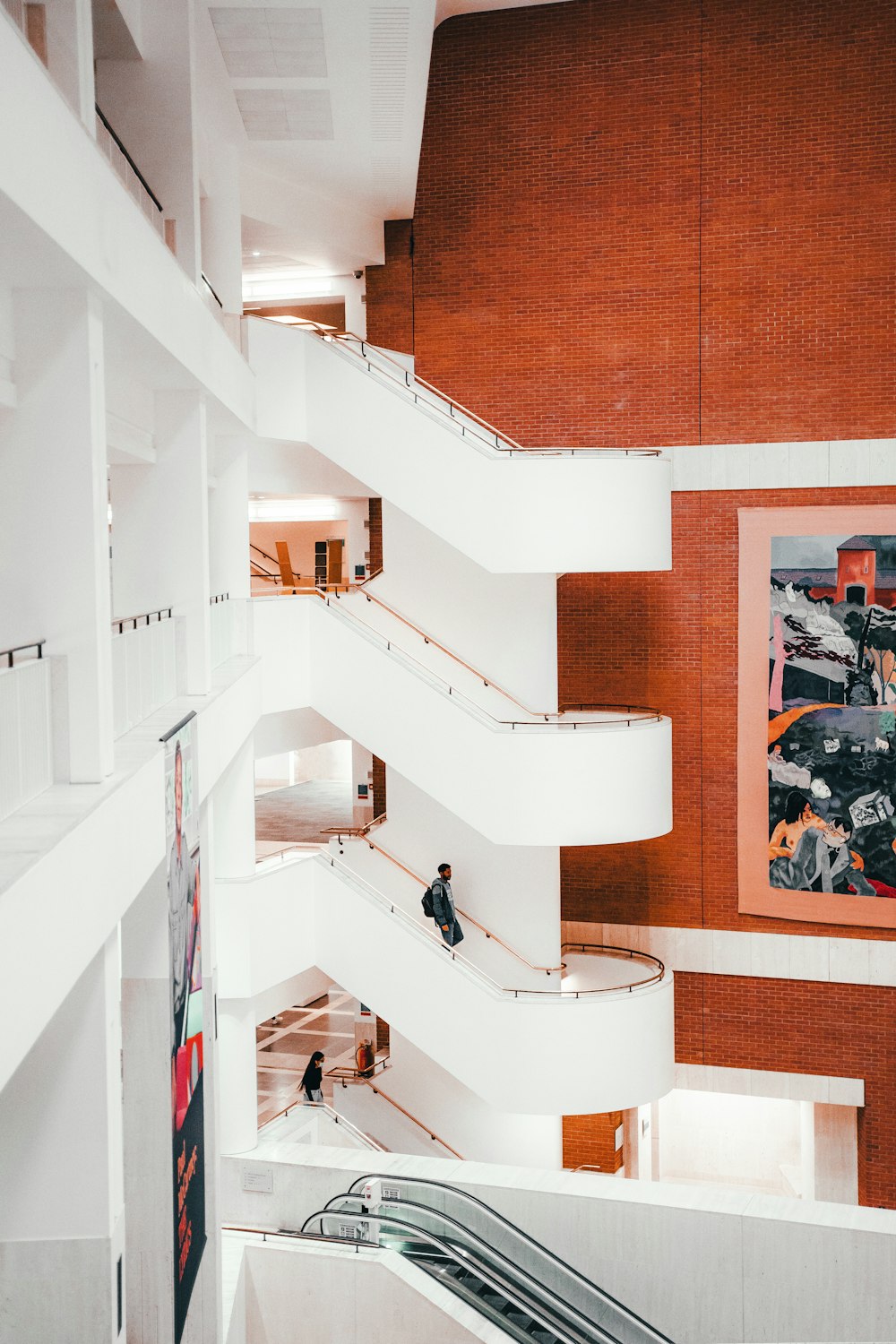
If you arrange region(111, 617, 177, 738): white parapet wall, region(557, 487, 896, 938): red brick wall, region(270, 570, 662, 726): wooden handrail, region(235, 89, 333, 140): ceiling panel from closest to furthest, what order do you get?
region(111, 617, 177, 738): white parapet wall
region(235, 89, 333, 140): ceiling panel
region(270, 570, 662, 726): wooden handrail
region(557, 487, 896, 938): red brick wall

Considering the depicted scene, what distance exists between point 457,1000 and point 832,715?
6159 millimetres

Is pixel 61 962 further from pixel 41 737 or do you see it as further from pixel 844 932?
pixel 844 932

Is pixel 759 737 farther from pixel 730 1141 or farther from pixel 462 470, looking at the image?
pixel 730 1141

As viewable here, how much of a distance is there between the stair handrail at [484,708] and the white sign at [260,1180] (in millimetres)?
5506

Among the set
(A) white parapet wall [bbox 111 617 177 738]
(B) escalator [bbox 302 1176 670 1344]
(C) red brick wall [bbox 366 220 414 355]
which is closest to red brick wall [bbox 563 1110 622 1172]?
(B) escalator [bbox 302 1176 670 1344]

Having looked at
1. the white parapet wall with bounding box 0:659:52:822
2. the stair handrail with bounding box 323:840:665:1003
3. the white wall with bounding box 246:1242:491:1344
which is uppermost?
the white parapet wall with bounding box 0:659:52:822

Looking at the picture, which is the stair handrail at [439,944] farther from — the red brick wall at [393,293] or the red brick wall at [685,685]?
the red brick wall at [393,293]

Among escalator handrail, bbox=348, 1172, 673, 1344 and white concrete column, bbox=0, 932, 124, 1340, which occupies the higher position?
white concrete column, bbox=0, 932, 124, 1340

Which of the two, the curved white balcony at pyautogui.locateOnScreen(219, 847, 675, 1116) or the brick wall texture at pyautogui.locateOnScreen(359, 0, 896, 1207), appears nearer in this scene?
the curved white balcony at pyautogui.locateOnScreen(219, 847, 675, 1116)

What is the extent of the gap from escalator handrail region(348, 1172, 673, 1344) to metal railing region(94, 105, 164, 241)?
9474 mm

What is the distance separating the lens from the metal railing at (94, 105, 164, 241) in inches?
302

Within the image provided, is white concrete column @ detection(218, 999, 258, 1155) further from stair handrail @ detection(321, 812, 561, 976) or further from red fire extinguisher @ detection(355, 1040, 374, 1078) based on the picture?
red fire extinguisher @ detection(355, 1040, 374, 1078)

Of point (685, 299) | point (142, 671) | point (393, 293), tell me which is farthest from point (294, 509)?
point (142, 671)

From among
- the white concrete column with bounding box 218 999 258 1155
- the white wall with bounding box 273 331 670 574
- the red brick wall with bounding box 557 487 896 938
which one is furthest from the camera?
the red brick wall with bounding box 557 487 896 938
